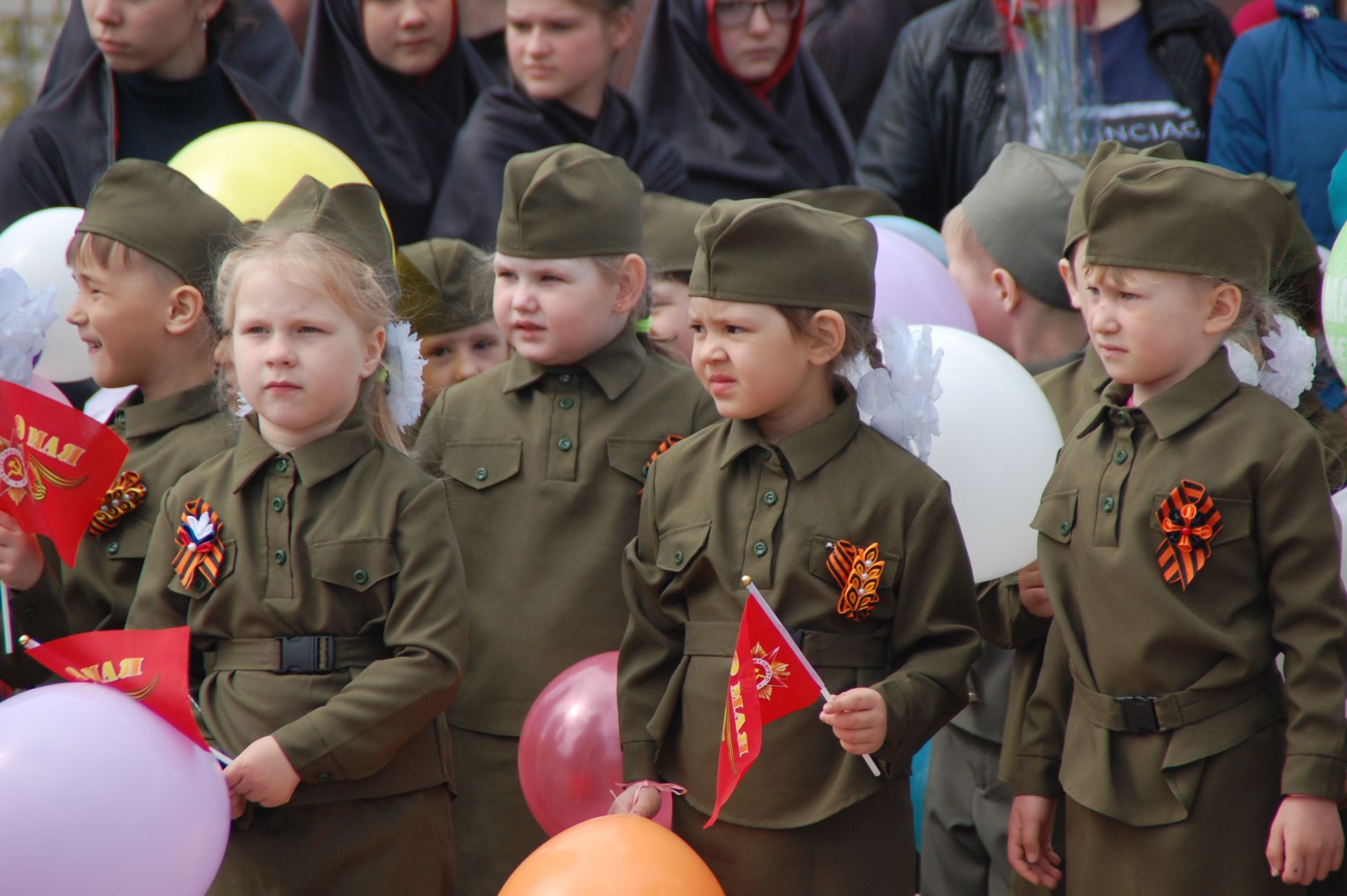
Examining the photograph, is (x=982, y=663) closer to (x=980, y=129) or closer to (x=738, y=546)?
(x=738, y=546)

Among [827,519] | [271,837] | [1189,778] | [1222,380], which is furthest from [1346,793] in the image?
[271,837]

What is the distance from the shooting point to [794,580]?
3090 millimetres

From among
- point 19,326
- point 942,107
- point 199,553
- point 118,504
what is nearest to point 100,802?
point 199,553

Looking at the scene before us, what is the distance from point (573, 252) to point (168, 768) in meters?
1.61

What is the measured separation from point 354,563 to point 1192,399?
165 cm

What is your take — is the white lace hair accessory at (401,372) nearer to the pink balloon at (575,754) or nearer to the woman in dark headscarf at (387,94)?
the pink balloon at (575,754)

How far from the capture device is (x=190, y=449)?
3.69m

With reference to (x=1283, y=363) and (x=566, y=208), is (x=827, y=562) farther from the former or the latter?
(x=566, y=208)

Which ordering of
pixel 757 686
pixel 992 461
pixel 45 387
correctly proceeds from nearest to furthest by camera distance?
pixel 757 686, pixel 992 461, pixel 45 387

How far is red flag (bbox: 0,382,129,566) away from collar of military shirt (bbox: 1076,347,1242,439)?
2.14m

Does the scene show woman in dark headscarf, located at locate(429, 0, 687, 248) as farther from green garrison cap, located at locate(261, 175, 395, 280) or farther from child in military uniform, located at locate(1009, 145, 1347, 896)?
child in military uniform, located at locate(1009, 145, 1347, 896)

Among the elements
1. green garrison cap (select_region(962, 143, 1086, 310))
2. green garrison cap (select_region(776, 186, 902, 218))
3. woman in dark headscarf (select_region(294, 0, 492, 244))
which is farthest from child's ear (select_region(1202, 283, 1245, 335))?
woman in dark headscarf (select_region(294, 0, 492, 244))

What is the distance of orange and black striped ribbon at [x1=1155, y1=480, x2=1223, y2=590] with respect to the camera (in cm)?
293

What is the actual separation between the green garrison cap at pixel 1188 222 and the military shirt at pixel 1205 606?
20 cm
